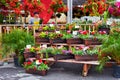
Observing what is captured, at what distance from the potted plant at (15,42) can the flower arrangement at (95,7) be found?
4256 mm

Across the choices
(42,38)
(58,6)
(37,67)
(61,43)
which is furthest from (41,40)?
(58,6)

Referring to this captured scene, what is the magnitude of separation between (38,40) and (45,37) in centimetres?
20

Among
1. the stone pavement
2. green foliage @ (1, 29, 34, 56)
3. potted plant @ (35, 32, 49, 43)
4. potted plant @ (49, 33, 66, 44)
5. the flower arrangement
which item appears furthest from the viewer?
the flower arrangement

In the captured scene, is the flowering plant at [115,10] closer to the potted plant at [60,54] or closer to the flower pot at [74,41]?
the potted plant at [60,54]

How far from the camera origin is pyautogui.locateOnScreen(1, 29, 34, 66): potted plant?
707 centimetres

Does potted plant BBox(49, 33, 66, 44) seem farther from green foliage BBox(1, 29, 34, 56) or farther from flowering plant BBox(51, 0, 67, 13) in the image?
flowering plant BBox(51, 0, 67, 13)

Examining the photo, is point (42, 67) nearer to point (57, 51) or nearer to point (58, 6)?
point (57, 51)

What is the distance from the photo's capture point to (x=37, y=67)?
6.30 m

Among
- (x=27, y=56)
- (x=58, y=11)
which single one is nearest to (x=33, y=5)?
(x=58, y=11)

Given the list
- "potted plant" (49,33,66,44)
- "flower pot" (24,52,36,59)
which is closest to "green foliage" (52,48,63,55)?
"flower pot" (24,52,36,59)

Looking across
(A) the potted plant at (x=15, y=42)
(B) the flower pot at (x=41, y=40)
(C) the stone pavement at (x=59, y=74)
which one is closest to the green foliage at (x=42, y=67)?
(C) the stone pavement at (x=59, y=74)

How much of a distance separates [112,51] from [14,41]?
2.47 meters

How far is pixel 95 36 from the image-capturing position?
23.8 ft

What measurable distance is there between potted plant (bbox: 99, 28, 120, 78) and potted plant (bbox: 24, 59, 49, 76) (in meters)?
1.20
